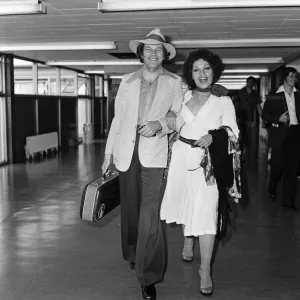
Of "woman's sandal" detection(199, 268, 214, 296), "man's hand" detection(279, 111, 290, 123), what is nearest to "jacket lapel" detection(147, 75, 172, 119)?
"woman's sandal" detection(199, 268, 214, 296)

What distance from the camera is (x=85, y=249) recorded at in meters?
4.03

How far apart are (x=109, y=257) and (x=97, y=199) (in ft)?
3.30

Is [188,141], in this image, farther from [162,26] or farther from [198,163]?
[162,26]

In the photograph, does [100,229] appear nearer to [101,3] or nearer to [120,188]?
[120,188]

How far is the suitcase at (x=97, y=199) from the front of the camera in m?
2.97

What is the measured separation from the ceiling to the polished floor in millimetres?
2546

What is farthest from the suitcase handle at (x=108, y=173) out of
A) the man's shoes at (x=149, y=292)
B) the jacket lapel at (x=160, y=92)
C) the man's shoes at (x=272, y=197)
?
the man's shoes at (x=272, y=197)

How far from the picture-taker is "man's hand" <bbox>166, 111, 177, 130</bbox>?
2934 mm

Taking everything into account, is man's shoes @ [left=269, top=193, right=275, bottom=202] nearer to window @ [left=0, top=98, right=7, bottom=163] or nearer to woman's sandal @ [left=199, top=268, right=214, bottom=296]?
woman's sandal @ [left=199, top=268, right=214, bottom=296]

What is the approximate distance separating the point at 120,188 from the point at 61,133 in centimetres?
1258

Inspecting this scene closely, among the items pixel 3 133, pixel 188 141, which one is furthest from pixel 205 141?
pixel 3 133

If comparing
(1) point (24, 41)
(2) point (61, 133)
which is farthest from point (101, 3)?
(2) point (61, 133)

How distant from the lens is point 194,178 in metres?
3.05

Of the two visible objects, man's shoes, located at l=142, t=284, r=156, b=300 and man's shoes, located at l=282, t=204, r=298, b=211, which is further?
man's shoes, located at l=282, t=204, r=298, b=211
